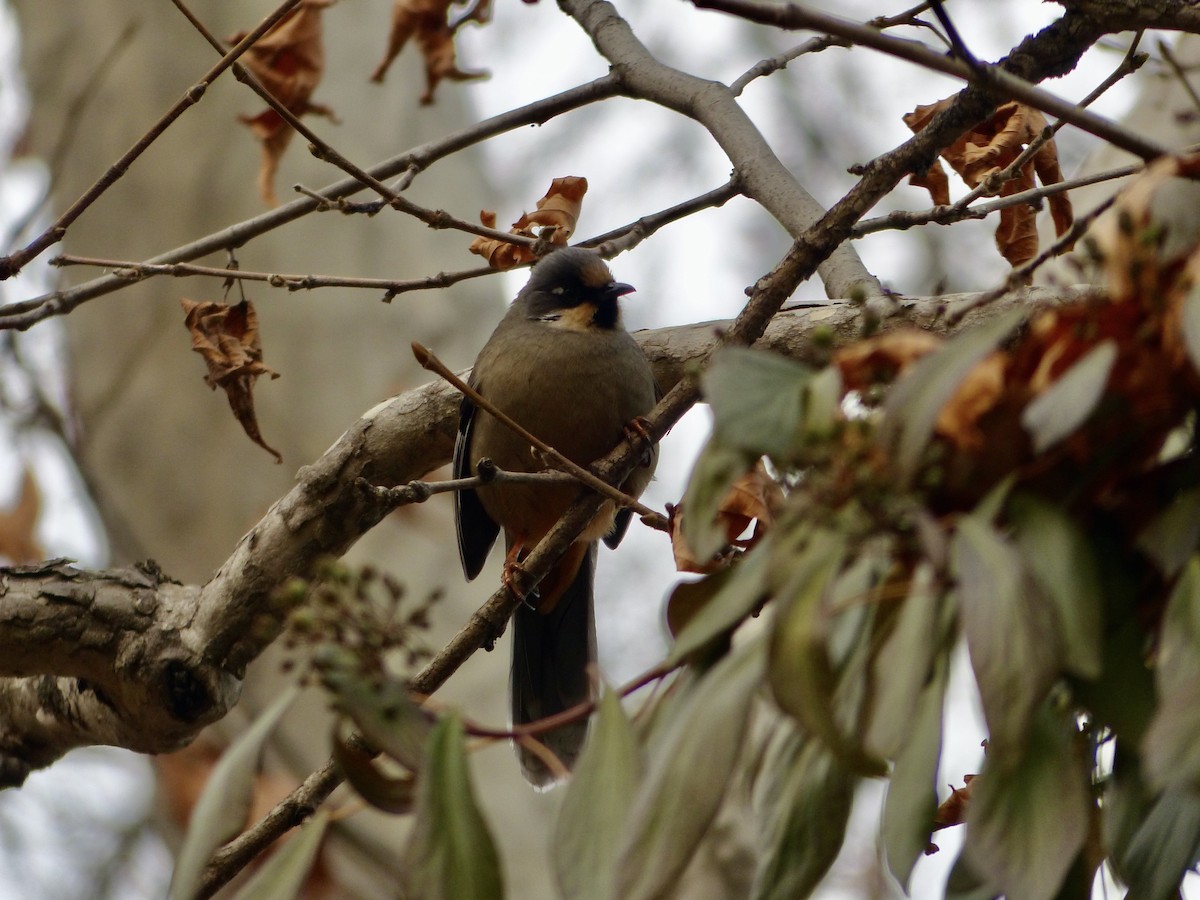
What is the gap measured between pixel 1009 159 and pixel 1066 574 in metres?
2.15

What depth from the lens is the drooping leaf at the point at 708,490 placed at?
1.34 m

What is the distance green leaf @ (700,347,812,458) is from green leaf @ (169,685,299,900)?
22.4 inches

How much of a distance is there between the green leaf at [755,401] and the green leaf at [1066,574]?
0.85 ft

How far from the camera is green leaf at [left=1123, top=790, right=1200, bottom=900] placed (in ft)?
4.87

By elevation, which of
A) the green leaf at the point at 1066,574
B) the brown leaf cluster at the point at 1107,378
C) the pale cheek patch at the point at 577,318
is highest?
the pale cheek patch at the point at 577,318

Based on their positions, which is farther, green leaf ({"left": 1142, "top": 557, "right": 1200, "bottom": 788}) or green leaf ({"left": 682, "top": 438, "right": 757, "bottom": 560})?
green leaf ({"left": 682, "top": 438, "right": 757, "bottom": 560})

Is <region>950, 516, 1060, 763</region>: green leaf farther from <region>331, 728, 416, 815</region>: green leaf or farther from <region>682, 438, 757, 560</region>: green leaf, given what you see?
<region>331, 728, 416, 815</region>: green leaf

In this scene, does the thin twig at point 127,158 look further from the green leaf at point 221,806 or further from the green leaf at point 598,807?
the green leaf at point 598,807

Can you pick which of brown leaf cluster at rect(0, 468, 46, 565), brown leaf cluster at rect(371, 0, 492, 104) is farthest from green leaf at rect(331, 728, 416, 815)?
brown leaf cluster at rect(0, 468, 46, 565)

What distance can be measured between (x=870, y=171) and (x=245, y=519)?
192 inches

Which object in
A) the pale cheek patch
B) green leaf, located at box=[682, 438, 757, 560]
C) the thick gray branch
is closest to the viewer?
green leaf, located at box=[682, 438, 757, 560]

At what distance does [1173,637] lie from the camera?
1298 millimetres

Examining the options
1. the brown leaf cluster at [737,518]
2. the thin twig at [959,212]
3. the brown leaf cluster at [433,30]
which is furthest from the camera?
the brown leaf cluster at [433,30]

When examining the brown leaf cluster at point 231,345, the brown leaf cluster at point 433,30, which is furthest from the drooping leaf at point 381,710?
the brown leaf cluster at point 433,30
